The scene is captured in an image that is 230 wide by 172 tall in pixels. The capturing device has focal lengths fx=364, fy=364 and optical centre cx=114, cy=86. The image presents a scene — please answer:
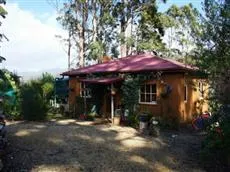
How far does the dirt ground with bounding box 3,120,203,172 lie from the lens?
8820mm

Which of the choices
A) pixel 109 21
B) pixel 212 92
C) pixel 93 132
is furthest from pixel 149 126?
pixel 109 21

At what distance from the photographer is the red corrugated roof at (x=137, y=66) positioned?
17183 millimetres

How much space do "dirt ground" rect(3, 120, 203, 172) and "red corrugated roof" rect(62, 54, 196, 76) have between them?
4042 millimetres

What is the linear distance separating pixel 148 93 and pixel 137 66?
161 cm

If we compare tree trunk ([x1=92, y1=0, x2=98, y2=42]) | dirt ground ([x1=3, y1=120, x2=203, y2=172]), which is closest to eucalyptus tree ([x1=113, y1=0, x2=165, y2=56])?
tree trunk ([x1=92, y1=0, x2=98, y2=42])

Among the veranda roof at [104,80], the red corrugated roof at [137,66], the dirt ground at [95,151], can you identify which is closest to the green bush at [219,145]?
the dirt ground at [95,151]

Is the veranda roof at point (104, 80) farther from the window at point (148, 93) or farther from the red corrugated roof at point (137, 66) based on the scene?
the window at point (148, 93)

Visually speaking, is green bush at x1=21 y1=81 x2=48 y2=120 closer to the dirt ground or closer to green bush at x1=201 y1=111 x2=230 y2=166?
the dirt ground

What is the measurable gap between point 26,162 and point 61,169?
944 mm

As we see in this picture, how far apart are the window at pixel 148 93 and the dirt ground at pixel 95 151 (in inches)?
151

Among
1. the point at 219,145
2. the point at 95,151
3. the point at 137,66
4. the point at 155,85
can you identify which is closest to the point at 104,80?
the point at 137,66

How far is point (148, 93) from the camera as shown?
18.1 meters

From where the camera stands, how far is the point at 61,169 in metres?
8.42

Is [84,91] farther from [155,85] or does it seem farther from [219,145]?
[219,145]
